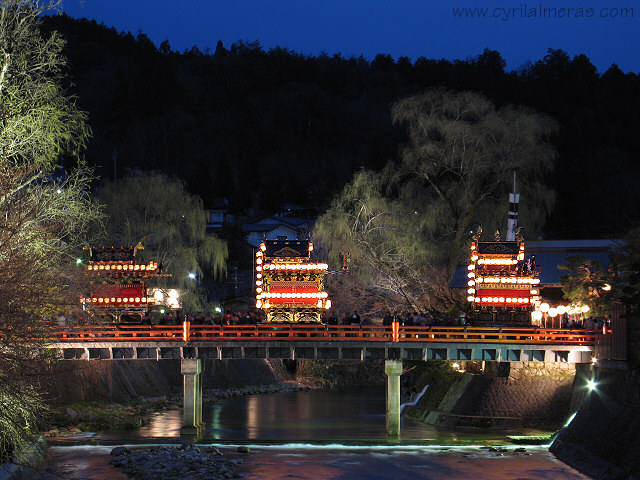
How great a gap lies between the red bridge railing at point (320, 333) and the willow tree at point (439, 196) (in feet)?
39.7

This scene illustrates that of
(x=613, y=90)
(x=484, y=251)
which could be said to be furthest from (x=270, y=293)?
(x=613, y=90)

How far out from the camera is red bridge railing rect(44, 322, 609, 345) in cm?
4222

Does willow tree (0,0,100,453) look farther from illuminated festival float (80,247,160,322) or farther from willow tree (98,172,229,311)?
willow tree (98,172,229,311)

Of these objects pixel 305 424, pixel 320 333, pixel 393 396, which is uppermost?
pixel 320 333

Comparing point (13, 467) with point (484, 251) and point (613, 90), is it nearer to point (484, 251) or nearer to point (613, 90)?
point (484, 251)

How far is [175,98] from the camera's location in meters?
155

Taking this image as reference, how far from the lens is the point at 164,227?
62.6m

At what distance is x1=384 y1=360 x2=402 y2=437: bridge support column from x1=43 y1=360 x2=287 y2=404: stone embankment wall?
15417mm

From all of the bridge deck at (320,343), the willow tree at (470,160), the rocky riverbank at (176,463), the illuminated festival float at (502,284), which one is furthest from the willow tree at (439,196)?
the rocky riverbank at (176,463)

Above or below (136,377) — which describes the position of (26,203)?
above

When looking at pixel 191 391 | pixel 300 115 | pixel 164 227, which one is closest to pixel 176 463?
pixel 191 391

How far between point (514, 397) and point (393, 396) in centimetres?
697

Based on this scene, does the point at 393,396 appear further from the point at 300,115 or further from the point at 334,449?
the point at 300,115

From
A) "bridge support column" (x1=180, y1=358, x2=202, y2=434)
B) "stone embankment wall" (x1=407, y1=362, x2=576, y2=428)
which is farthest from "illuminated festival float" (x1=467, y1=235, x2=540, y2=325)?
"bridge support column" (x1=180, y1=358, x2=202, y2=434)
